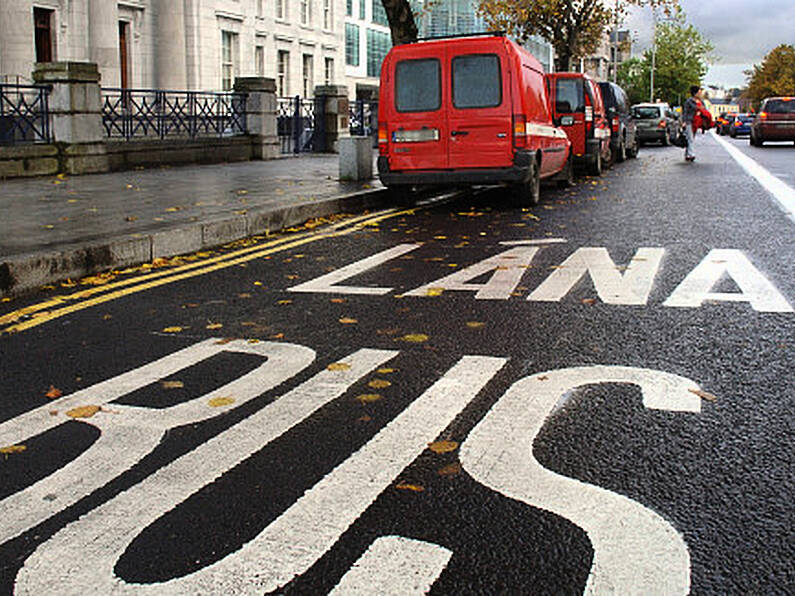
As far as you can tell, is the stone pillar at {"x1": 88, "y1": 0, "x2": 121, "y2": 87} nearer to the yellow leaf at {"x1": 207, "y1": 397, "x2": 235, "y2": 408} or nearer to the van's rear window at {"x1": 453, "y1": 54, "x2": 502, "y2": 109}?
the van's rear window at {"x1": 453, "y1": 54, "x2": 502, "y2": 109}

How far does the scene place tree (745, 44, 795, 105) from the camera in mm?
114688

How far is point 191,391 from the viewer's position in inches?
174

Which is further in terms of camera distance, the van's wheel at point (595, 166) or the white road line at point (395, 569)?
the van's wheel at point (595, 166)

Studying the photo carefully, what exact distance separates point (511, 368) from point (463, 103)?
8.18 metres

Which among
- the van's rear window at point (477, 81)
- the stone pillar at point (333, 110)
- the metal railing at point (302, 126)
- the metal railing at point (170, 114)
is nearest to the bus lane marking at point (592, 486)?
the van's rear window at point (477, 81)

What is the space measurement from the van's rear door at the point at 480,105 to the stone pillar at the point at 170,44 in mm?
25816

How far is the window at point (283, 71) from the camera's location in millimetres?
44906

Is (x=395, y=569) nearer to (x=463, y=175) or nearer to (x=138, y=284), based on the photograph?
(x=138, y=284)

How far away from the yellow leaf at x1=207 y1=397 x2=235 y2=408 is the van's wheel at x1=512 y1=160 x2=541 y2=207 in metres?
9.18

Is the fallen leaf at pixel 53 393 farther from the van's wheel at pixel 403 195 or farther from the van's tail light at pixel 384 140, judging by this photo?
the van's wheel at pixel 403 195

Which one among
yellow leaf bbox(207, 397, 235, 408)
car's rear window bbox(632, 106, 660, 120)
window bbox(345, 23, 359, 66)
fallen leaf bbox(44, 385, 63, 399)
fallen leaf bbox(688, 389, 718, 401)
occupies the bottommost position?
fallen leaf bbox(688, 389, 718, 401)

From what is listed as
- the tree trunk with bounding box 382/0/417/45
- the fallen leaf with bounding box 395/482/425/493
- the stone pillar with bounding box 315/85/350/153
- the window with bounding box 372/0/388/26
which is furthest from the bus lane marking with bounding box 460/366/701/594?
the window with bounding box 372/0/388/26

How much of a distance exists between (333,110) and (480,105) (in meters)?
15.7

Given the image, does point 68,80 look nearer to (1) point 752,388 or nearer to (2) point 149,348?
(2) point 149,348
